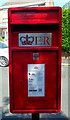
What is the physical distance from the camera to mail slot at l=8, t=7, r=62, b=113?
3986 millimetres

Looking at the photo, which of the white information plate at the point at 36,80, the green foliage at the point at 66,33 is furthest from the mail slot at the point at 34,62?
the green foliage at the point at 66,33

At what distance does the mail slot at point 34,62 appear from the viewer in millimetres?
3986

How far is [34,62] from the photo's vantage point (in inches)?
159


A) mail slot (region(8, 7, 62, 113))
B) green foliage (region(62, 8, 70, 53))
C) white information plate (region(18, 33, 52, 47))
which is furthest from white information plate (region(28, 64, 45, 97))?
green foliage (region(62, 8, 70, 53))

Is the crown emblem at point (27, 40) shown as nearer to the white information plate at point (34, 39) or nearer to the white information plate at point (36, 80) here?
the white information plate at point (34, 39)

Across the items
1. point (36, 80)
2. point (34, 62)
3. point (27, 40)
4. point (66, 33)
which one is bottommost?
point (36, 80)

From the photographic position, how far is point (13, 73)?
13.3ft

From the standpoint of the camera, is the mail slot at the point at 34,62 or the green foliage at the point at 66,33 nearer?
the mail slot at the point at 34,62

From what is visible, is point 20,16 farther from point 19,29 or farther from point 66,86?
point 66,86

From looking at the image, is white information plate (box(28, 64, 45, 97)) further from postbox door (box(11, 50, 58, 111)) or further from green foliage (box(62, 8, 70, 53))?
green foliage (box(62, 8, 70, 53))

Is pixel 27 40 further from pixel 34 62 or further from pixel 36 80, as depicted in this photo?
pixel 36 80

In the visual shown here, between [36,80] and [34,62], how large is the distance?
251mm

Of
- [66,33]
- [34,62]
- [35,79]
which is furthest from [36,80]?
[66,33]

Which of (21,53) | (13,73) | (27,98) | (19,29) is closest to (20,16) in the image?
(19,29)
